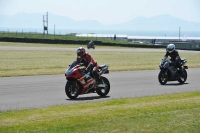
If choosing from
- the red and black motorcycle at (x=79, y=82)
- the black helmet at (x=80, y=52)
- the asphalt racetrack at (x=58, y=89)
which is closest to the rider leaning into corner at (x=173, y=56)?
the asphalt racetrack at (x=58, y=89)

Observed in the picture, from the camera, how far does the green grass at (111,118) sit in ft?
29.7

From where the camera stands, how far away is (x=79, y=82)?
1394cm

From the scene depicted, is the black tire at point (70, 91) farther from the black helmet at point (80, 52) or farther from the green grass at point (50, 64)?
the green grass at point (50, 64)

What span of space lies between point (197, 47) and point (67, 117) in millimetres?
66181

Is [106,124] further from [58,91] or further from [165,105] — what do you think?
[58,91]

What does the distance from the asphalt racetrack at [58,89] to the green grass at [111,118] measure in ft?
3.97

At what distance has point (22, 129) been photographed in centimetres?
897

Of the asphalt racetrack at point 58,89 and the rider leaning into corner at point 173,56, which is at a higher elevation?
the rider leaning into corner at point 173,56

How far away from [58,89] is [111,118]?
20.1 feet

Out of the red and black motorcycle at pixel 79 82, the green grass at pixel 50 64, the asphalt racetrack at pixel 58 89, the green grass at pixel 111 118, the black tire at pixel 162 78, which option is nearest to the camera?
the green grass at pixel 111 118

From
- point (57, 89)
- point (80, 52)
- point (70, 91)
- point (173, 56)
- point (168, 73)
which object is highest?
point (80, 52)

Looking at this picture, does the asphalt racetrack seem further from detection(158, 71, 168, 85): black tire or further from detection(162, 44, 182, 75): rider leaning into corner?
detection(162, 44, 182, 75): rider leaning into corner

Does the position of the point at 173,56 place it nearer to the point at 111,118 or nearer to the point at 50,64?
the point at 111,118

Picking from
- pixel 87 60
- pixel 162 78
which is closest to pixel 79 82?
pixel 87 60
